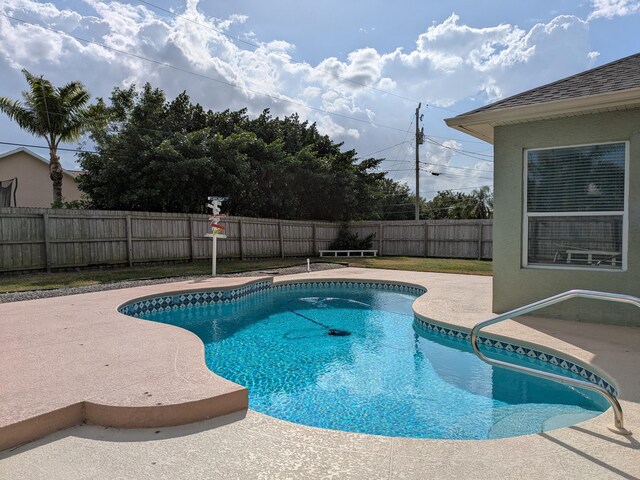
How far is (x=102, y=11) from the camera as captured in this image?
1145cm

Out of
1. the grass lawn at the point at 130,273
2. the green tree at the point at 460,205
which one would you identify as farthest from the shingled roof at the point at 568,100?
the green tree at the point at 460,205

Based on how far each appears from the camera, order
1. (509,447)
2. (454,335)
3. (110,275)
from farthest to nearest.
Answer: (110,275) < (454,335) < (509,447)

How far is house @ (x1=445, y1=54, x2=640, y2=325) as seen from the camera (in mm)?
5051

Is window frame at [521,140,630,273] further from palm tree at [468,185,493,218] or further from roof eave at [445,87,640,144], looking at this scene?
palm tree at [468,185,493,218]

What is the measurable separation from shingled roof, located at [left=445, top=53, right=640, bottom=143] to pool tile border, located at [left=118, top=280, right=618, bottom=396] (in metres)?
3.19

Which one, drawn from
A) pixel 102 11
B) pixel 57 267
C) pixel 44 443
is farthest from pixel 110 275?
pixel 44 443

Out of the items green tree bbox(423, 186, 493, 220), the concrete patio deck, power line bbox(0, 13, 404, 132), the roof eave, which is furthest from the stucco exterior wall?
green tree bbox(423, 186, 493, 220)

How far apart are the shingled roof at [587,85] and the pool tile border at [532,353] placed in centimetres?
334

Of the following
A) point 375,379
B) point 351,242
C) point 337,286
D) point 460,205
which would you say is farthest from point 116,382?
point 460,205

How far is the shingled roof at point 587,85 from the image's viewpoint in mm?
5039

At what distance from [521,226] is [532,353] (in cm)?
211

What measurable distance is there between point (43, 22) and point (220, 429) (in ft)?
47.5

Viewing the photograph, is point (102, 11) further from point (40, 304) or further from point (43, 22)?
point (40, 304)

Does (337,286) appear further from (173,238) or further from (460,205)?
(460,205)
